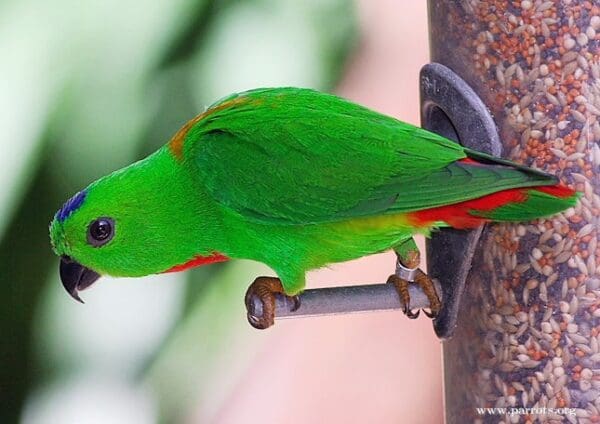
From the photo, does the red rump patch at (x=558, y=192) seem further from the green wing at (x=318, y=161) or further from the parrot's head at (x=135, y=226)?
the parrot's head at (x=135, y=226)

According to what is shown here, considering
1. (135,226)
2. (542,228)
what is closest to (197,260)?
(135,226)

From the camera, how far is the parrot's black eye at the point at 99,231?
236 centimetres

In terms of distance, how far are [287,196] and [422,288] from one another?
390mm

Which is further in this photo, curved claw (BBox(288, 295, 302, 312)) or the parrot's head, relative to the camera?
the parrot's head

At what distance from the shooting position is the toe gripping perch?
87.4 inches

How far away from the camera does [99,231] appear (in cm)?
236

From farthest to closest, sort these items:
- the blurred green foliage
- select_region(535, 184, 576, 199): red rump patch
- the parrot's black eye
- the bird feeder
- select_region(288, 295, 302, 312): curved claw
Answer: the blurred green foliage
the parrot's black eye
select_region(288, 295, 302, 312): curved claw
the bird feeder
select_region(535, 184, 576, 199): red rump patch

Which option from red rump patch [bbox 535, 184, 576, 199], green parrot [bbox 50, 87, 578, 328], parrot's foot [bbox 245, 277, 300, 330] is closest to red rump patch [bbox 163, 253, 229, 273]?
green parrot [bbox 50, 87, 578, 328]

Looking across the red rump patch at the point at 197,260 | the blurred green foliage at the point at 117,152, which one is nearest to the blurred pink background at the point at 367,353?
the blurred green foliage at the point at 117,152

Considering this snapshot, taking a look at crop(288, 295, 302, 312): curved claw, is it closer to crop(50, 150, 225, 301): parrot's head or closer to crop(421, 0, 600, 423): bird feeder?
crop(50, 150, 225, 301): parrot's head

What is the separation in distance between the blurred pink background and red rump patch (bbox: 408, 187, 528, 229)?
1280 mm

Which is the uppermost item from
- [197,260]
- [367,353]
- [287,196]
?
[287,196]

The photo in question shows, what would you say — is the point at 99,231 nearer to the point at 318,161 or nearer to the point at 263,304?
the point at 263,304

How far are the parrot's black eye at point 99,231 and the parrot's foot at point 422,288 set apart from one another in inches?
25.8
